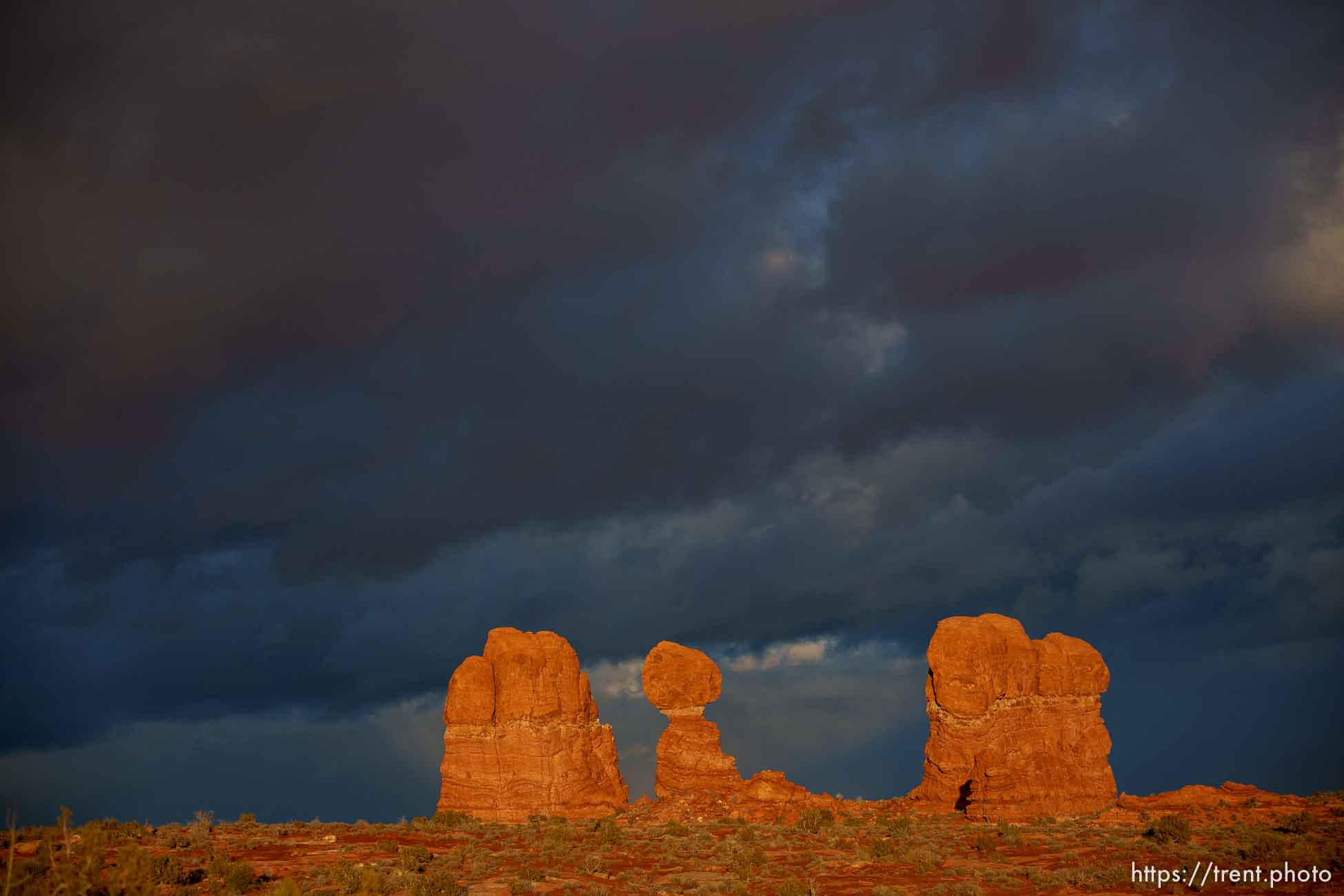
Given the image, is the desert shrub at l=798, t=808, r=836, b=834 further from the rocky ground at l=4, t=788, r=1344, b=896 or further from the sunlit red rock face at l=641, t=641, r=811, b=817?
the sunlit red rock face at l=641, t=641, r=811, b=817

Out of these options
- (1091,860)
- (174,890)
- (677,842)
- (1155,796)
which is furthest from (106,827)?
(1155,796)

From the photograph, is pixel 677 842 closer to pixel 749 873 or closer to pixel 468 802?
pixel 749 873

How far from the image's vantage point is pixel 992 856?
153 ft

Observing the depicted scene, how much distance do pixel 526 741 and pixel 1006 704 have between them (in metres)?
33.7

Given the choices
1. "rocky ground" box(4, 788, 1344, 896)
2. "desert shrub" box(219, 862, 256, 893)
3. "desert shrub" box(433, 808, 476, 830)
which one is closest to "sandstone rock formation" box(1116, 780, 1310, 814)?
"rocky ground" box(4, 788, 1344, 896)

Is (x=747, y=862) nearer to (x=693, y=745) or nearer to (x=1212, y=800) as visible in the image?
(x=693, y=745)

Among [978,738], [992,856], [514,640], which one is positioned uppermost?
[514,640]

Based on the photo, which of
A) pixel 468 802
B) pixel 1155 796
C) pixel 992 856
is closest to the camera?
pixel 992 856

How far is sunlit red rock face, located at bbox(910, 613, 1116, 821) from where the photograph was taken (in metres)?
69.2

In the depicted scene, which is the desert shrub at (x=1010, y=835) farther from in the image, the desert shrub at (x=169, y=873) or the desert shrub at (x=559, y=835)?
the desert shrub at (x=169, y=873)

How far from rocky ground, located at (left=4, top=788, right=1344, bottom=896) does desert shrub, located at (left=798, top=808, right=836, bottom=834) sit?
133 mm

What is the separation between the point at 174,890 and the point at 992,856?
113 feet

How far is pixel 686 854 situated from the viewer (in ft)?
159

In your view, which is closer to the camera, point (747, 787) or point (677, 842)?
point (677, 842)
